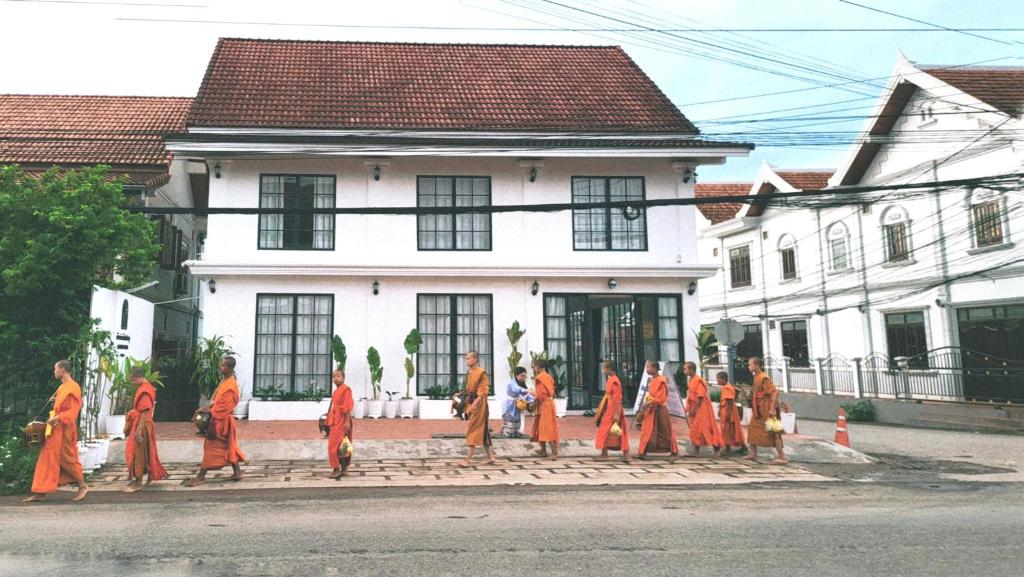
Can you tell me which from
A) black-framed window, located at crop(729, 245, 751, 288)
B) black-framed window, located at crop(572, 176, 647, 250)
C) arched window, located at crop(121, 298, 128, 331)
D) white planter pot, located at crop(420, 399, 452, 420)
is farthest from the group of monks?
black-framed window, located at crop(729, 245, 751, 288)

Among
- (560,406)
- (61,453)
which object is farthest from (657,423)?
(61,453)

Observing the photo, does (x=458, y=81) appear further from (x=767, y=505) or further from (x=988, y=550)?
(x=988, y=550)

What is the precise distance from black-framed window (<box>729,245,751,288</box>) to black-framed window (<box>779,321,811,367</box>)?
10.2ft

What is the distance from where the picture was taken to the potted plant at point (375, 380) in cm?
1502

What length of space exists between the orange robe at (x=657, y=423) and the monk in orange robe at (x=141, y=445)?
7.43m

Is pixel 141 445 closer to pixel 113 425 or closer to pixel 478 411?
pixel 113 425

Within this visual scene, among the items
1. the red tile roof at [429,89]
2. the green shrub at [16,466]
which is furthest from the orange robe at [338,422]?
the red tile roof at [429,89]

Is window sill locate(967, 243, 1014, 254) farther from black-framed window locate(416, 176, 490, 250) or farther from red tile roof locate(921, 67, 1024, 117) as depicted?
black-framed window locate(416, 176, 490, 250)

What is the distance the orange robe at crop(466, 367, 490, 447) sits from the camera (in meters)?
10.6

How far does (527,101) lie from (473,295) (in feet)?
19.2

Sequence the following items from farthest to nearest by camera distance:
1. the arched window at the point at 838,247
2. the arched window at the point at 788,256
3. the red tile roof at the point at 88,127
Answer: the arched window at the point at 788,256, the arched window at the point at 838,247, the red tile roof at the point at 88,127

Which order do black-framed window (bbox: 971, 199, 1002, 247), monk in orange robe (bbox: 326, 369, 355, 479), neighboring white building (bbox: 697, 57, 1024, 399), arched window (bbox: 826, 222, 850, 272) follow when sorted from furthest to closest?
arched window (bbox: 826, 222, 850, 272) < black-framed window (bbox: 971, 199, 1002, 247) < neighboring white building (bbox: 697, 57, 1024, 399) < monk in orange robe (bbox: 326, 369, 355, 479)

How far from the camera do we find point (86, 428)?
10062mm

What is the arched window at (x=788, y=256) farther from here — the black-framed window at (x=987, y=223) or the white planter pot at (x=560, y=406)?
the white planter pot at (x=560, y=406)
